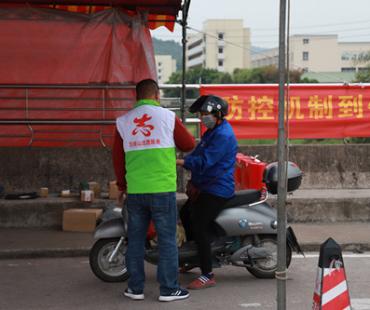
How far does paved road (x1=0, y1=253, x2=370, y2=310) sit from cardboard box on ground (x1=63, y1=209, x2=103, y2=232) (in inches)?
44.5

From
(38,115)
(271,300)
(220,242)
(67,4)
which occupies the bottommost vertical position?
(271,300)

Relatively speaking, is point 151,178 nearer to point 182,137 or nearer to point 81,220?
point 182,137

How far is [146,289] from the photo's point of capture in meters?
6.48

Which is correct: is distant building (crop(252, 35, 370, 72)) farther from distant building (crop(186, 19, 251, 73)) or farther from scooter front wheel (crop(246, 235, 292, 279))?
scooter front wheel (crop(246, 235, 292, 279))

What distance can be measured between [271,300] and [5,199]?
449 cm

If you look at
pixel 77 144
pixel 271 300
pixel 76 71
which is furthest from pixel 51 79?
pixel 271 300

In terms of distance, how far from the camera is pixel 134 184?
19.5 feet

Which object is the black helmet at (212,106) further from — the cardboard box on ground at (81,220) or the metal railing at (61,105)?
the metal railing at (61,105)

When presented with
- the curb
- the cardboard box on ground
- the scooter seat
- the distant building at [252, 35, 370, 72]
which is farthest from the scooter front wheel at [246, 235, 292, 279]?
the distant building at [252, 35, 370, 72]

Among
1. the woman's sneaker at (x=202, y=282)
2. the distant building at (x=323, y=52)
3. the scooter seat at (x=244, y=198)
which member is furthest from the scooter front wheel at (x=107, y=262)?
the distant building at (x=323, y=52)

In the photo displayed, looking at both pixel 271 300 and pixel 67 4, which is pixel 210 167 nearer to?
pixel 271 300

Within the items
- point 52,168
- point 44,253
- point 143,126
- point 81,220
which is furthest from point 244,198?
point 52,168

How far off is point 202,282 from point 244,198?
868 millimetres

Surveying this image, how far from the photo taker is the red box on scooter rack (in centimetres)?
719
